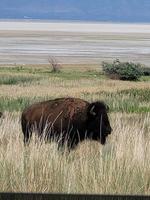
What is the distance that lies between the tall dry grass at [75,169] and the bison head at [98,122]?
401mm

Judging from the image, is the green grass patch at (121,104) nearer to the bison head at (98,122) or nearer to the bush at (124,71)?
the bison head at (98,122)

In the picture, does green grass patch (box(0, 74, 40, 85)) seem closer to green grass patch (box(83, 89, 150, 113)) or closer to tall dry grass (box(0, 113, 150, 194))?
green grass patch (box(83, 89, 150, 113))

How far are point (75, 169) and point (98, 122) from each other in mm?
1535

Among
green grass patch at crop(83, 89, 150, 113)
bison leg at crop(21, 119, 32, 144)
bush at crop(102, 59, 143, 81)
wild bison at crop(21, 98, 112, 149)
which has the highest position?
wild bison at crop(21, 98, 112, 149)

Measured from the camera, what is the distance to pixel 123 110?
1748cm

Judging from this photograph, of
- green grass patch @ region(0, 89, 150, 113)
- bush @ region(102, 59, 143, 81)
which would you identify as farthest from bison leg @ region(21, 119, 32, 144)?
bush @ region(102, 59, 143, 81)

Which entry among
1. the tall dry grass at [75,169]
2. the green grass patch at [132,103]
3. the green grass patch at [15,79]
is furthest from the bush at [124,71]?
the tall dry grass at [75,169]

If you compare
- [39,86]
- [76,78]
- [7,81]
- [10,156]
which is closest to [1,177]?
[10,156]

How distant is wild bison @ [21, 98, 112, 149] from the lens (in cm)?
802

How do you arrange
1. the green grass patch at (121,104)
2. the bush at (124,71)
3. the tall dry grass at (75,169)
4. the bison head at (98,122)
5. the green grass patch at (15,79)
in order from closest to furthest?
the tall dry grass at (75,169), the bison head at (98,122), the green grass patch at (121,104), the green grass patch at (15,79), the bush at (124,71)

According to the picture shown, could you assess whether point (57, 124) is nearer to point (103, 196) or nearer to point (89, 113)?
point (89, 113)

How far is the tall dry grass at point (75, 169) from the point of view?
6.00 m

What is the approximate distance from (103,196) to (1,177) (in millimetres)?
1798

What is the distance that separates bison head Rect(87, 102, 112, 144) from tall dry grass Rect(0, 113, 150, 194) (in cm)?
40
